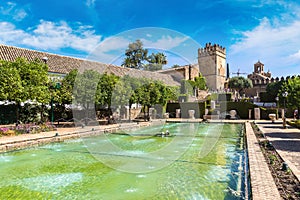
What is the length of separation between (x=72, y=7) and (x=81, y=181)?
1099cm

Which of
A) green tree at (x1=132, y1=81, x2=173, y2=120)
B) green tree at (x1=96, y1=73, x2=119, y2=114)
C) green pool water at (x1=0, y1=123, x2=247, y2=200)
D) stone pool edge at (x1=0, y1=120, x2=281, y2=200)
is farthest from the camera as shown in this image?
green tree at (x1=132, y1=81, x2=173, y2=120)

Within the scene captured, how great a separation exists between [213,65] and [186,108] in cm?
3347

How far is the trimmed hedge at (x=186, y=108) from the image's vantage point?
2798 centimetres

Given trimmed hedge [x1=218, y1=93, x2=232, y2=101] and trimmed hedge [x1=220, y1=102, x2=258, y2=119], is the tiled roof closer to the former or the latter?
trimmed hedge [x1=220, y1=102, x2=258, y2=119]

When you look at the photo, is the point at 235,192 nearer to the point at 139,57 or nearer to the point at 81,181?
the point at 81,181

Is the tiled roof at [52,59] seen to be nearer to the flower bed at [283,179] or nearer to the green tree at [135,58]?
the flower bed at [283,179]

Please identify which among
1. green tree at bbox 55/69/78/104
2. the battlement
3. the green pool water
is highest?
the battlement

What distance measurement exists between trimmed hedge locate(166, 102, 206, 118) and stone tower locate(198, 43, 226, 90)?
2899 centimetres

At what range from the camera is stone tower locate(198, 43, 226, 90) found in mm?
57688

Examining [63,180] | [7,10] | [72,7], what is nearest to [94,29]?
[72,7]

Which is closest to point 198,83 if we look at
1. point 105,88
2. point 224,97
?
point 224,97

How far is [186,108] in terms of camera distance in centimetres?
2944

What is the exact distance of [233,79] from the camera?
57.2m

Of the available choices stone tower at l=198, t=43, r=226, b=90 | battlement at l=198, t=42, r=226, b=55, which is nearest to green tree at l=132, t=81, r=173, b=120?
stone tower at l=198, t=43, r=226, b=90
